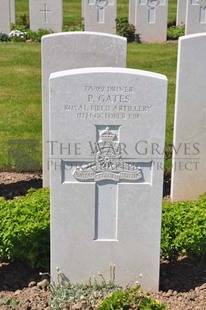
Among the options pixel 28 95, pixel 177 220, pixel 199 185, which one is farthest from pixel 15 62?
pixel 177 220

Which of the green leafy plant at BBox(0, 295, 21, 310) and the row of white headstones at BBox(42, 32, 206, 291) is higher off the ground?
the row of white headstones at BBox(42, 32, 206, 291)

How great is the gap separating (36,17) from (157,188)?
1365 centimetres

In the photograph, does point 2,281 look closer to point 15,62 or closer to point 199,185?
point 199,185

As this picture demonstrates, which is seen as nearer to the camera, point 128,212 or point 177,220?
point 128,212

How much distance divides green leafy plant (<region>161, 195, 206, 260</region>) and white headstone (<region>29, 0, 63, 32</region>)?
12.8 m

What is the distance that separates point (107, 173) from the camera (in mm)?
4523

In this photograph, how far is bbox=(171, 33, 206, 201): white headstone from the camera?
245 inches

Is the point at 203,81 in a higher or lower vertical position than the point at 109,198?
higher

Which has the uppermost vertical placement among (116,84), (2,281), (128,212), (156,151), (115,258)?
(116,84)

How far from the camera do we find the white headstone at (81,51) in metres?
6.11

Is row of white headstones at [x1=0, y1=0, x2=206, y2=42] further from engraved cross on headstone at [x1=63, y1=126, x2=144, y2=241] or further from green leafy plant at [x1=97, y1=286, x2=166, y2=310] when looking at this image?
green leafy plant at [x1=97, y1=286, x2=166, y2=310]

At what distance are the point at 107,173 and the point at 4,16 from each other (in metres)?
13.5

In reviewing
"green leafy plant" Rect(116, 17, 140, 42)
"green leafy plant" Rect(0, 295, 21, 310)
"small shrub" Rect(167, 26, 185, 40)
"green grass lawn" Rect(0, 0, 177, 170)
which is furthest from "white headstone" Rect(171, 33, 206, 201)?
"small shrub" Rect(167, 26, 185, 40)

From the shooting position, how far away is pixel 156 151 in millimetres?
4473
